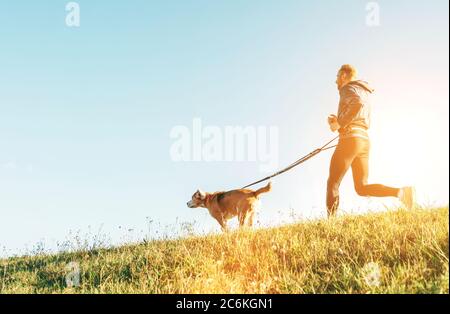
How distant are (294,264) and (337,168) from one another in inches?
107

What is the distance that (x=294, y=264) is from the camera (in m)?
4.42

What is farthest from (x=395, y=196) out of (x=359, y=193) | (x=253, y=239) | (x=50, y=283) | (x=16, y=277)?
(x=16, y=277)

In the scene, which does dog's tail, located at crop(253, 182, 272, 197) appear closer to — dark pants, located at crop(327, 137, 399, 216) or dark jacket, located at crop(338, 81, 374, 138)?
dark pants, located at crop(327, 137, 399, 216)

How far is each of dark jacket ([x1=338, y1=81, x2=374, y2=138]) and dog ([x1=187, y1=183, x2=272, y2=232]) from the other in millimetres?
2957

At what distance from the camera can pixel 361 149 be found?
6723mm

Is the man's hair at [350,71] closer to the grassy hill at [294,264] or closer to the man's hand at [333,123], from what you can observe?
the man's hand at [333,123]

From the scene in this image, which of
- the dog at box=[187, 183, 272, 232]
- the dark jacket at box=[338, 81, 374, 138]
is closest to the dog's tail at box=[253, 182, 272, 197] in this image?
the dog at box=[187, 183, 272, 232]

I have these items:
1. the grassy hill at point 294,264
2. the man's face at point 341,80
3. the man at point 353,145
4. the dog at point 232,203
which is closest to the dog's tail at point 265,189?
the dog at point 232,203

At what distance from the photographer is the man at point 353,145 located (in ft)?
21.9

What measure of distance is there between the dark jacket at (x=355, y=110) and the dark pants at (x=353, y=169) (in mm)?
153

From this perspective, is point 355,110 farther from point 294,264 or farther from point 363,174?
point 294,264

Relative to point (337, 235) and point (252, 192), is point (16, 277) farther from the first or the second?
point (252, 192)

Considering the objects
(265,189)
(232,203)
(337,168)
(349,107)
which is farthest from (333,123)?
(232,203)
